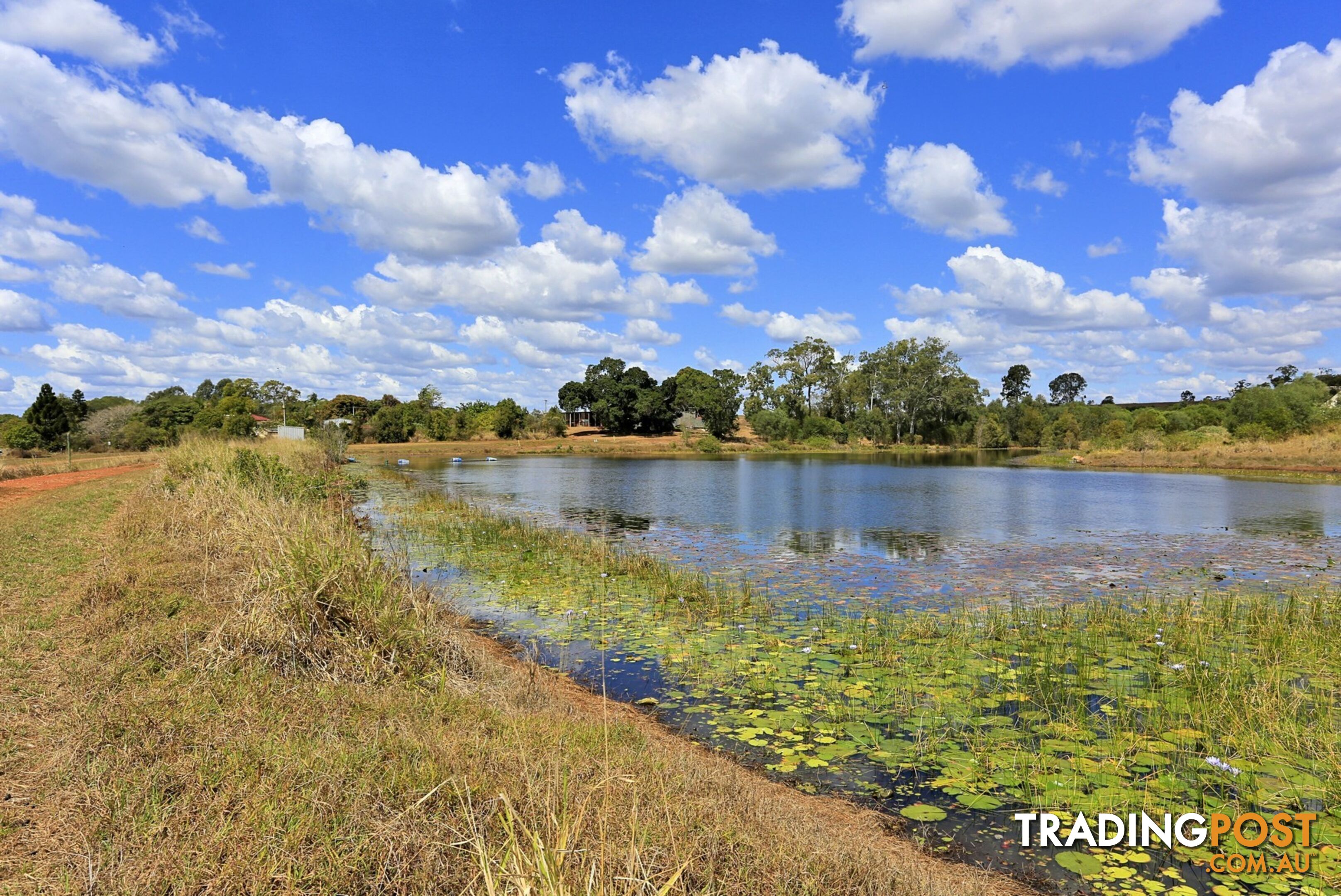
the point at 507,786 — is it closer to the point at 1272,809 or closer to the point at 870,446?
the point at 1272,809

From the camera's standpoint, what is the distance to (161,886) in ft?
10.7

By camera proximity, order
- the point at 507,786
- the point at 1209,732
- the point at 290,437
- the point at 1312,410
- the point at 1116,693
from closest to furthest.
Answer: the point at 507,786 < the point at 1209,732 < the point at 1116,693 < the point at 290,437 < the point at 1312,410

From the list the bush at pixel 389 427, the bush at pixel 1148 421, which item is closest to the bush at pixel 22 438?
the bush at pixel 389 427

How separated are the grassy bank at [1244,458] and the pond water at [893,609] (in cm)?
2144

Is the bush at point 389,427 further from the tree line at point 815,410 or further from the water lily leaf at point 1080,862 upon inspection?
the water lily leaf at point 1080,862

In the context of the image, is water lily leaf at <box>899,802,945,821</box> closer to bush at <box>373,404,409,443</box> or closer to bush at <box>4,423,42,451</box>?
bush at <box>4,423,42,451</box>

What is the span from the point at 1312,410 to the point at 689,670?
83.4m

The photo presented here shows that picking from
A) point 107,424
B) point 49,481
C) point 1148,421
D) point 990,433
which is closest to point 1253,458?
point 1148,421

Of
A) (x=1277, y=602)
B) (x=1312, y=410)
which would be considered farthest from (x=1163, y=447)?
(x=1277, y=602)

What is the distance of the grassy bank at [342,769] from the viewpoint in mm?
3387

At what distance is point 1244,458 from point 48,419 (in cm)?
8776

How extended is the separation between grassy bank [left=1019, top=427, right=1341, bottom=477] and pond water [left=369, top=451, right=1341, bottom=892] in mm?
21440

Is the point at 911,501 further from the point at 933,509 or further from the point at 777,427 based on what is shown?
the point at 777,427

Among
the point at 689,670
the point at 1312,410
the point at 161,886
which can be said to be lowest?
the point at 689,670
